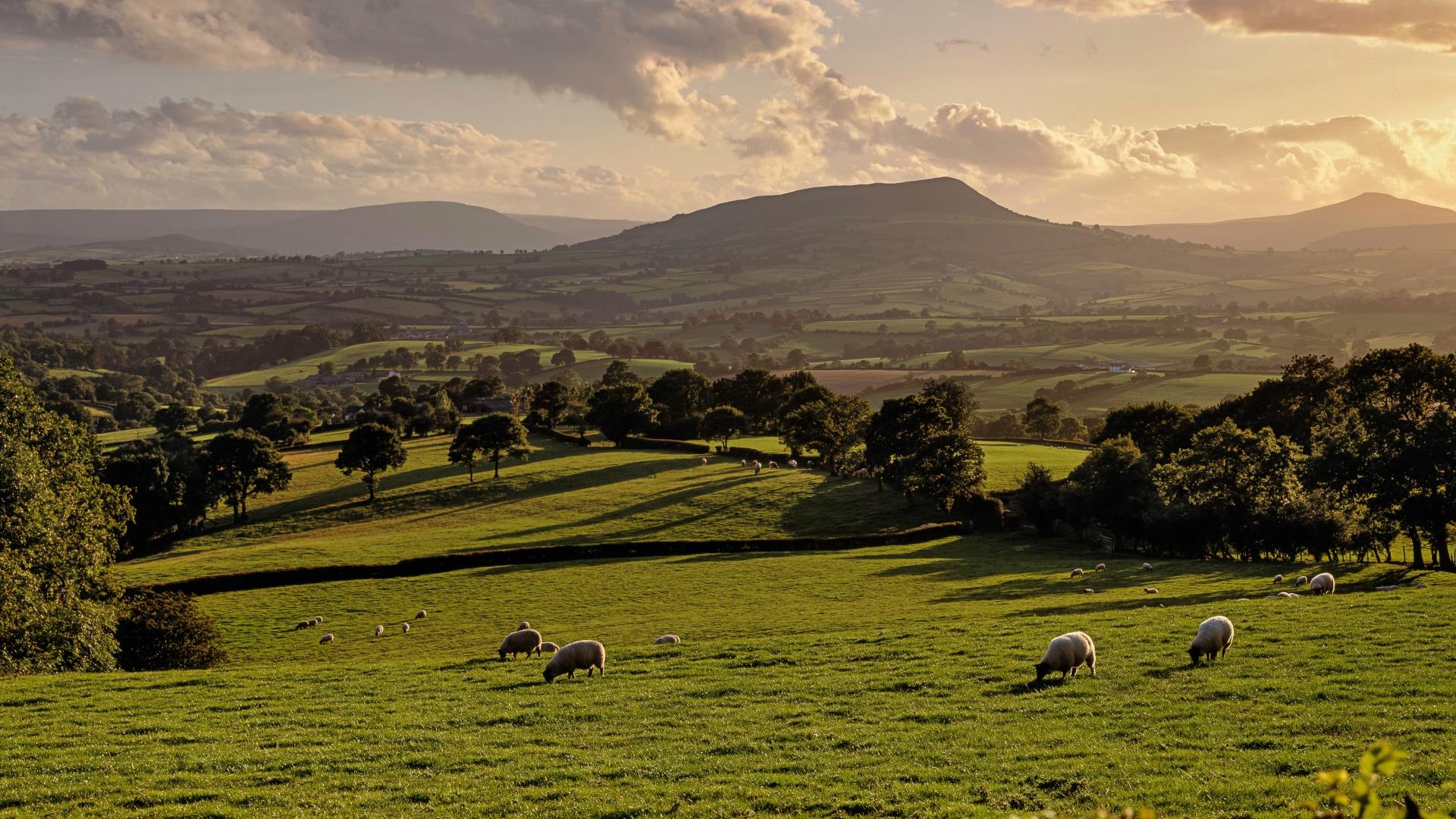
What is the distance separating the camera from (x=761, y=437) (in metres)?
138

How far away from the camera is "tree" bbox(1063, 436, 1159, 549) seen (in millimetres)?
69000

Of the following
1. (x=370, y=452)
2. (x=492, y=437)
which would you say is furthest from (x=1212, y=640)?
(x=370, y=452)

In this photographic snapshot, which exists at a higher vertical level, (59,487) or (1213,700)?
(59,487)

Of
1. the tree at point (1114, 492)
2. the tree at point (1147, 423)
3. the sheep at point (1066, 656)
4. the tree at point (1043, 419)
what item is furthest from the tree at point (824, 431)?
the sheep at point (1066, 656)

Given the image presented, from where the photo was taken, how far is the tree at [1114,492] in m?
69.0

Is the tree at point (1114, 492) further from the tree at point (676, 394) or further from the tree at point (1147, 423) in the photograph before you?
the tree at point (676, 394)

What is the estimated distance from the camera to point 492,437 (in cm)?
10325

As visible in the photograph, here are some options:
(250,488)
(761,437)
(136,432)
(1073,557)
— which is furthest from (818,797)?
(136,432)

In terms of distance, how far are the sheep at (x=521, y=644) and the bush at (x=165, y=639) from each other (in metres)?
16.2

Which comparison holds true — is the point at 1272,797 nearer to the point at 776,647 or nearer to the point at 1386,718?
the point at 1386,718

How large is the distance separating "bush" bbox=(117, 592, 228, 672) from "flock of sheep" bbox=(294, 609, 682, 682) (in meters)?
5.43

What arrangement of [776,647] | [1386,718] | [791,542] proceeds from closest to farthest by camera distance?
[1386,718], [776,647], [791,542]

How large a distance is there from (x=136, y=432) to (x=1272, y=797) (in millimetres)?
194778

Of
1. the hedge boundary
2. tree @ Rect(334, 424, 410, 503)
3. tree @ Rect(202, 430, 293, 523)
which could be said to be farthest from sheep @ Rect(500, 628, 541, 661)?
tree @ Rect(202, 430, 293, 523)
